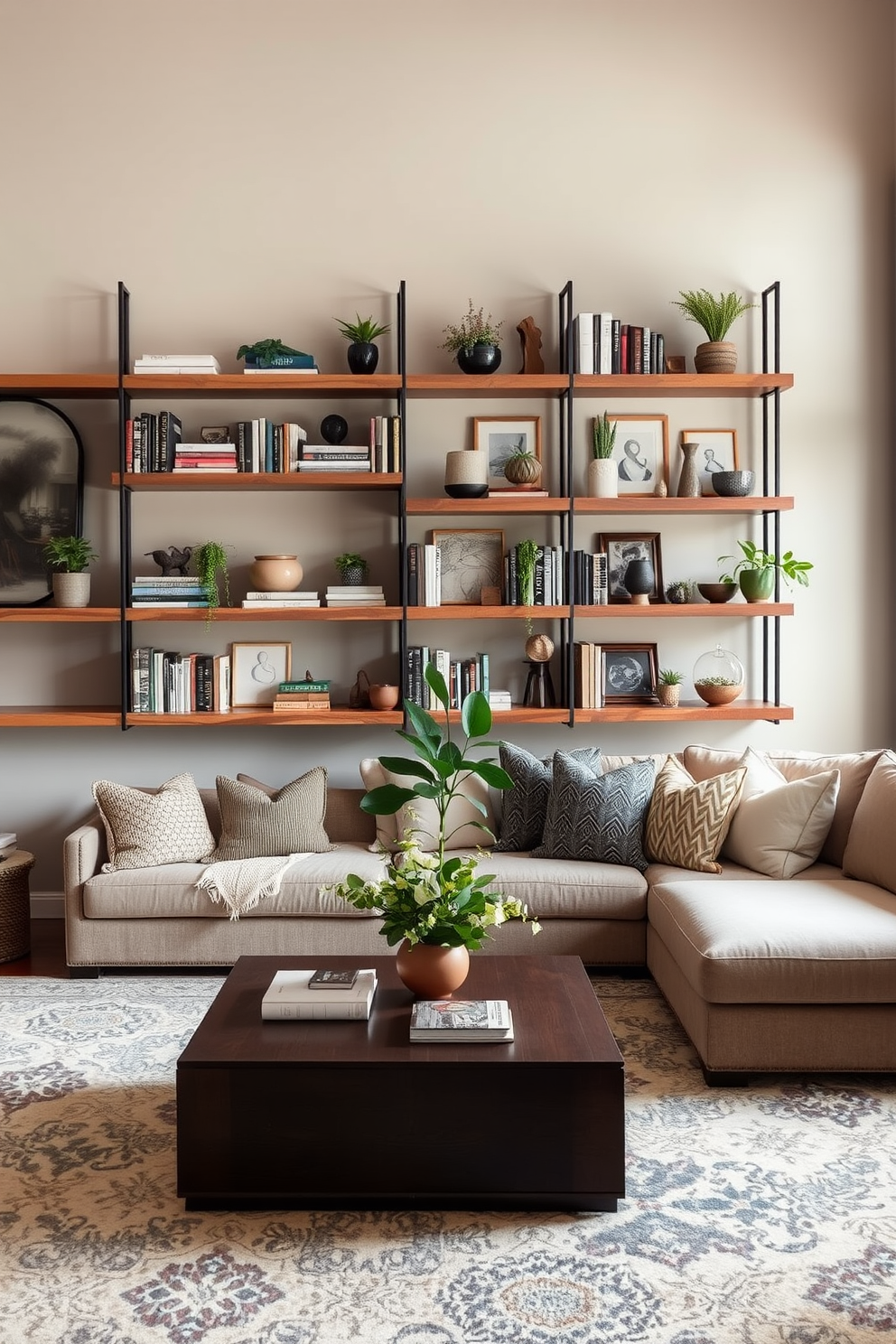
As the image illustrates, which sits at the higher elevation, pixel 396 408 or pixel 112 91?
pixel 112 91

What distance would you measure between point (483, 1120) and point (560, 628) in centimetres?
270

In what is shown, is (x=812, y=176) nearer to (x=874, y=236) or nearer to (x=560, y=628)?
(x=874, y=236)

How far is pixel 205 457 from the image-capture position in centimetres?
456

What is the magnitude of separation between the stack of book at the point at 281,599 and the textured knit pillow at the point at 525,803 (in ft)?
3.32

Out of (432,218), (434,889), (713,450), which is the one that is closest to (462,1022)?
(434,889)

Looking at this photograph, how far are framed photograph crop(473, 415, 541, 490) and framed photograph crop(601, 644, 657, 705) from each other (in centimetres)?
88

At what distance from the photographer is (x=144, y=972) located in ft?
13.5

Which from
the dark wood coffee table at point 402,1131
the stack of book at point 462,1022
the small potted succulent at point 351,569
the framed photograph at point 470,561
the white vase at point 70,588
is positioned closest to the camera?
the dark wood coffee table at point 402,1131

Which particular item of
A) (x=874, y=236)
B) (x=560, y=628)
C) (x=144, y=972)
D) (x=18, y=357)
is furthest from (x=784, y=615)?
(x=18, y=357)

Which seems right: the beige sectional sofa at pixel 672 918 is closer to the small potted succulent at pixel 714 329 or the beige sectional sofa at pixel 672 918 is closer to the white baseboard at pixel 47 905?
the white baseboard at pixel 47 905

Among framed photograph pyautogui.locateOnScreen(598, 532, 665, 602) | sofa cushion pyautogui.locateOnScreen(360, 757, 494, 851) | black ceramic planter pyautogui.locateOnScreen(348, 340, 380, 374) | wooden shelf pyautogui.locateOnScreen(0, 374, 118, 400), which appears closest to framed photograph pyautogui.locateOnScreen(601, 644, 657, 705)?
framed photograph pyautogui.locateOnScreen(598, 532, 665, 602)

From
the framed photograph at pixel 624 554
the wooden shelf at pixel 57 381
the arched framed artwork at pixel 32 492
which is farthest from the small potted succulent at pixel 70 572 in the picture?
the framed photograph at pixel 624 554

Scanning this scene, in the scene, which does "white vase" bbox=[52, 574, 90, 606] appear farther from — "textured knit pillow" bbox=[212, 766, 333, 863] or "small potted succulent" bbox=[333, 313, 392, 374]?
"small potted succulent" bbox=[333, 313, 392, 374]

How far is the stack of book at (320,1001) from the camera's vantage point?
2.69 m
